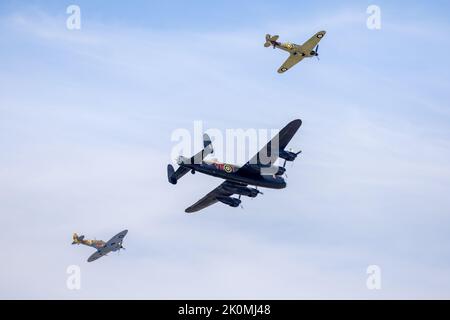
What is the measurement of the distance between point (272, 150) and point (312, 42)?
1677 cm

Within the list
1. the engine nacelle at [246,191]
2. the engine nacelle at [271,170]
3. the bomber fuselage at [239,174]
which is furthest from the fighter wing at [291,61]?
the engine nacelle at [246,191]

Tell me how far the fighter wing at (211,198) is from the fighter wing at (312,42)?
1858 cm

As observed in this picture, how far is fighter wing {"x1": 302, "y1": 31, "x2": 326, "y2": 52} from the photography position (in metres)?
80.0

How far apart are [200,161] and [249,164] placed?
5.13m

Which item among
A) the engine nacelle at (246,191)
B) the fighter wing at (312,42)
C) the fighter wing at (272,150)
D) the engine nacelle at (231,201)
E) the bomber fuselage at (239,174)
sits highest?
the fighter wing at (312,42)

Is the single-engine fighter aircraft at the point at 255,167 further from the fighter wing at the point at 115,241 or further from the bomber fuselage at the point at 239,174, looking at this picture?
the fighter wing at the point at 115,241

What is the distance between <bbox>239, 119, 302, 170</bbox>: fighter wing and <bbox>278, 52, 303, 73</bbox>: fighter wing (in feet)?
52.9

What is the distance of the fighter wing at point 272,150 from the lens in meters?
70.1

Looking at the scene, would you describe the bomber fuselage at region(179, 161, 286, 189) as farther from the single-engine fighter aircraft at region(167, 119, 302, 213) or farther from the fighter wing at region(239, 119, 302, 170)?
the fighter wing at region(239, 119, 302, 170)
